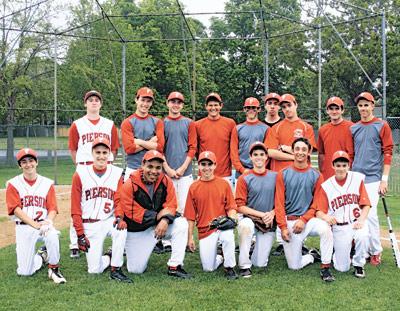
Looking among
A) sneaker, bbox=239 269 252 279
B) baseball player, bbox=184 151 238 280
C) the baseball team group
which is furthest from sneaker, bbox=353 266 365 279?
baseball player, bbox=184 151 238 280

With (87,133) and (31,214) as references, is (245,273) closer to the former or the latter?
(31,214)

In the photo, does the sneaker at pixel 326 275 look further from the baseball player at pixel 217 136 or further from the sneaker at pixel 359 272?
the baseball player at pixel 217 136

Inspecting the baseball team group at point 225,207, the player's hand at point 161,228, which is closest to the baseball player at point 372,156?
the baseball team group at point 225,207

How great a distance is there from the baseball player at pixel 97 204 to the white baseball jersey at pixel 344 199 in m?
2.08

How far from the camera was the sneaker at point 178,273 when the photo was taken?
475 centimetres

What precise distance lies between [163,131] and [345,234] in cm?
223

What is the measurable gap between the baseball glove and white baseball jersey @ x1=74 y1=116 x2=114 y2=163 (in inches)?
57.9

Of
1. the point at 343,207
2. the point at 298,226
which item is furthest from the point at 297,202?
the point at 343,207

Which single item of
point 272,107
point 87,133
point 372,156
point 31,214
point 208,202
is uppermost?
point 272,107

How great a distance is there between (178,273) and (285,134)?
6.32 ft

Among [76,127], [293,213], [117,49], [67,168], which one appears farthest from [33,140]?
[293,213]

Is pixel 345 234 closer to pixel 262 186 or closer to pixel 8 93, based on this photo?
pixel 262 186

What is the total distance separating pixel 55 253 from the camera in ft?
15.4

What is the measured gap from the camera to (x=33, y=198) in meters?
4.95
